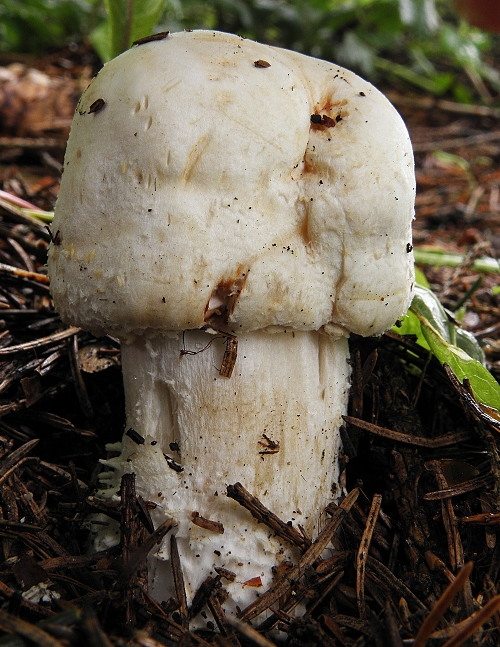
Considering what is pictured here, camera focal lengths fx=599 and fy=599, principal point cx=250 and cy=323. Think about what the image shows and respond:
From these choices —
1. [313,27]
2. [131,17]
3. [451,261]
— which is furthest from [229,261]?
[313,27]

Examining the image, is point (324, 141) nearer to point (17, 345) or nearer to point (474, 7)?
point (17, 345)

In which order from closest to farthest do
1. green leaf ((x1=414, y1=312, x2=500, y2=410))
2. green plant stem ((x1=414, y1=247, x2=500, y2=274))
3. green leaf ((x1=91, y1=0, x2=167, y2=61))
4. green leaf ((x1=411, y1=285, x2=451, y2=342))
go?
1. green leaf ((x1=414, y1=312, x2=500, y2=410))
2. green leaf ((x1=411, y1=285, x2=451, y2=342))
3. green leaf ((x1=91, y1=0, x2=167, y2=61))
4. green plant stem ((x1=414, y1=247, x2=500, y2=274))

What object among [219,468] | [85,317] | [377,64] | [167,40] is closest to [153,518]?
[219,468]

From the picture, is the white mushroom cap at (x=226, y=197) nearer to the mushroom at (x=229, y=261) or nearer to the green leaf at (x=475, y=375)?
the mushroom at (x=229, y=261)

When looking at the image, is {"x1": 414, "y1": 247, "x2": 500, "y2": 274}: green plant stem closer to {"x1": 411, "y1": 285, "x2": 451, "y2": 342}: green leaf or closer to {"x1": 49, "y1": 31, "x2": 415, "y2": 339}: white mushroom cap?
{"x1": 411, "y1": 285, "x2": 451, "y2": 342}: green leaf

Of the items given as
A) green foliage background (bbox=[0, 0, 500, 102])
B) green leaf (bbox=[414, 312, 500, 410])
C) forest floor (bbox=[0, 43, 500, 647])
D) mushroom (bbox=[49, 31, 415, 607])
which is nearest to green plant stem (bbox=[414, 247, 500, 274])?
forest floor (bbox=[0, 43, 500, 647])

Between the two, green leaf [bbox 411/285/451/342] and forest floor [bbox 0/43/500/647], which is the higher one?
green leaf [bbox 411/285/451/342]

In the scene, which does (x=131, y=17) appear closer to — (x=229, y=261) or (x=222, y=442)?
(x=229, y=261)

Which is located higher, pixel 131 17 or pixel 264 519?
pixel 131 17
